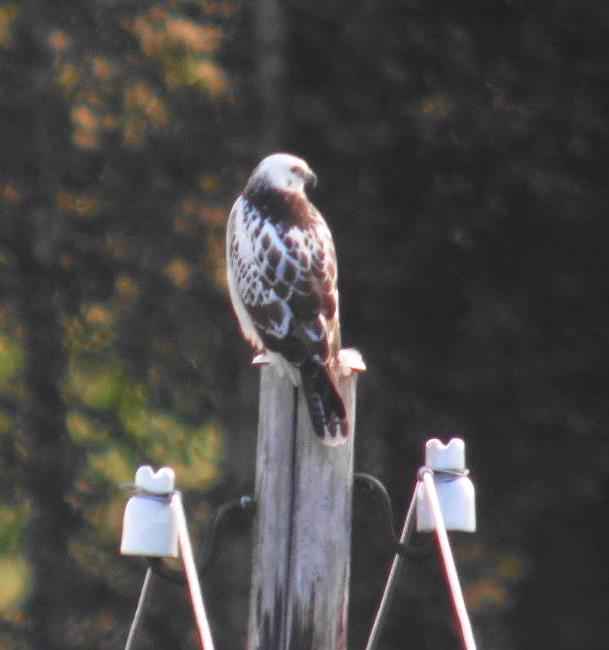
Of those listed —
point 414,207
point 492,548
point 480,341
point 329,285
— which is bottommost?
point 329,285

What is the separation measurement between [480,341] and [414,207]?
722mm

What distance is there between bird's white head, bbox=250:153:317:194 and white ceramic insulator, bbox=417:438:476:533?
1.84 metres

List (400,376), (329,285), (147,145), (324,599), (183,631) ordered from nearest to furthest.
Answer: (324,599), (329,285), (400,376), (183,631), (147,145)

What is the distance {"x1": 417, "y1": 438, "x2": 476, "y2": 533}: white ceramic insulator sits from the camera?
182 inches

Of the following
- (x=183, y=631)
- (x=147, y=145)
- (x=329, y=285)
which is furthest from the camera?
(x=147, y=145)

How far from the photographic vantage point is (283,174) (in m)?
6.45

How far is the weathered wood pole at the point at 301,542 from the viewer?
446cm

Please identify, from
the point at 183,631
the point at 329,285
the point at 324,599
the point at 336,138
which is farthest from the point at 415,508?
the point at 183,631

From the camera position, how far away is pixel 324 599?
4.47 m

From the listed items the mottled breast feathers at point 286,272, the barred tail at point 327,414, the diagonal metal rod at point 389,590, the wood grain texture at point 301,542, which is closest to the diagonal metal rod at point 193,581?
the wood grain texture at point 301,542

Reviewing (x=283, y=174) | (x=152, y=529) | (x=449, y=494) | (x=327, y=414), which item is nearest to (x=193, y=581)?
(x=152, y=529)

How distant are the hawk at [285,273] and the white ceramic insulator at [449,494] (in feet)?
0.91

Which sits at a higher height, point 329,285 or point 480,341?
point 480,341

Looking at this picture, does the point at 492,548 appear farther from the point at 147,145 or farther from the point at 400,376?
the point at 147,145
